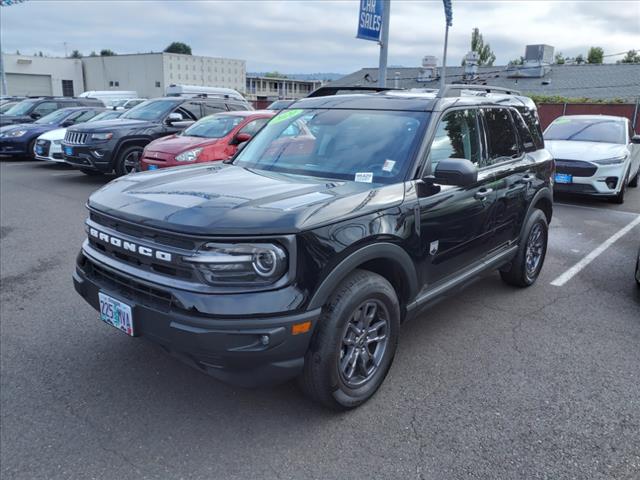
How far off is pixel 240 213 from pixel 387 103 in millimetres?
1784

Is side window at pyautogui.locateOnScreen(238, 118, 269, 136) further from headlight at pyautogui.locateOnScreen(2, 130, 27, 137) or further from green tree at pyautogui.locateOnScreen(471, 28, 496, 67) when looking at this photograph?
green tree at pyautogui.locateOnScreen(471, 28, 496, 67)

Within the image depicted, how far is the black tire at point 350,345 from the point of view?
281 cm

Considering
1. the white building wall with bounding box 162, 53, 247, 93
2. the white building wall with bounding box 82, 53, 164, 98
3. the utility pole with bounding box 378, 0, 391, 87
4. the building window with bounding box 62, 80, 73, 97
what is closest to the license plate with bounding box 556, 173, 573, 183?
the utility pole with bounding box 378, 0, 391, 87

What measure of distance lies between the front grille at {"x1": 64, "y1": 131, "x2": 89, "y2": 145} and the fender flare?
9091mm

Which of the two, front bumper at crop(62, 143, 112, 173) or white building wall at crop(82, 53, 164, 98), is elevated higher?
white building wall at crop(82, 53, 164, 98)

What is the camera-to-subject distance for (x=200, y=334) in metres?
2.51

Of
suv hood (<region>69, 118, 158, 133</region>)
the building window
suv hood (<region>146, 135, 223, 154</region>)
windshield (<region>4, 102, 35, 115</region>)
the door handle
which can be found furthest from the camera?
the building window

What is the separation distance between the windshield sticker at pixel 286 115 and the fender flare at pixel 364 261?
1736mm

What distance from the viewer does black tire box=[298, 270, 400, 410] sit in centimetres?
281

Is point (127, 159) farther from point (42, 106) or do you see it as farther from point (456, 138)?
point (42, 106)

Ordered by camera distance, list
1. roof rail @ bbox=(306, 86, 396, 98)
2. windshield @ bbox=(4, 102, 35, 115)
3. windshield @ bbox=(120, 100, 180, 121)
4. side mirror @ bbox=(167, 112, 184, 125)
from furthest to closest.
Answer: windshield @ bbox=(4, 102, 35, 115)
windshield @ bbox=(120, 100, 180, 121)
side mirror @ bbox=(167, 112, 184, 125)
roof rail @ bbox=(306, 86, 396, 98)

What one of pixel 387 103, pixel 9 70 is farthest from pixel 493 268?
pixel 9 70

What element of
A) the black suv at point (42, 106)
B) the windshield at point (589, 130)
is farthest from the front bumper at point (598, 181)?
the black suv at point (42, 106)

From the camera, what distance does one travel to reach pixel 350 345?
3062 mm
